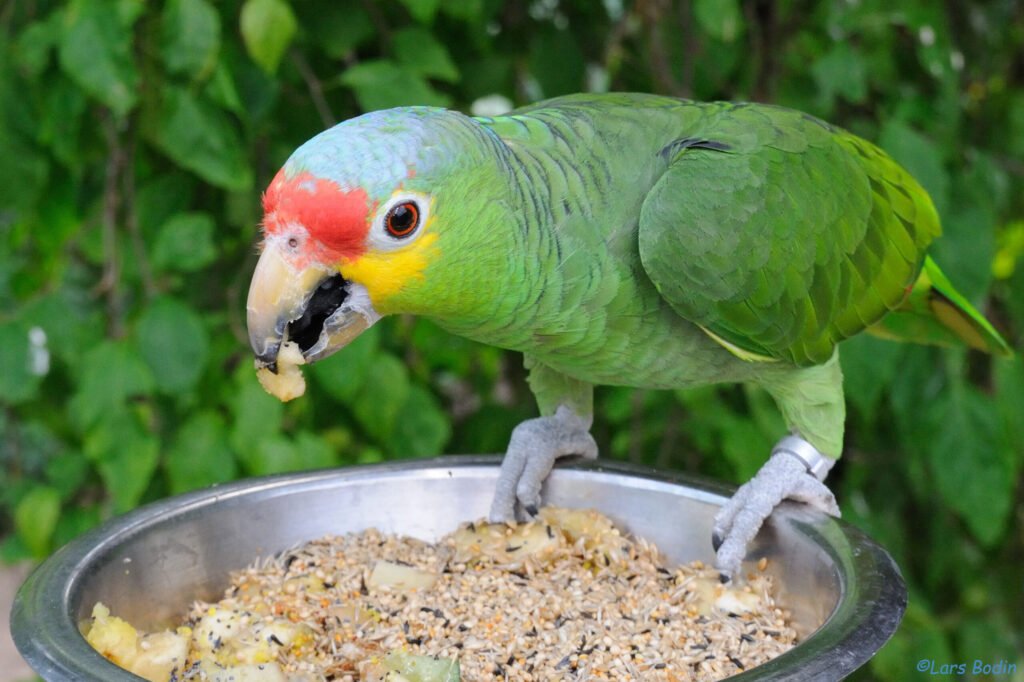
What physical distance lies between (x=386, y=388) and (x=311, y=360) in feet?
2.23

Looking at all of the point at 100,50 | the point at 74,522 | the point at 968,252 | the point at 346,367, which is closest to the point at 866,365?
the point at 968,252

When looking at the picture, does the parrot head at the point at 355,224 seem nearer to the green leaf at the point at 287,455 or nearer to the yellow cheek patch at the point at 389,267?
the yellow cheek patch at the point at 389,267

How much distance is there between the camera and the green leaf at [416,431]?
158 cm

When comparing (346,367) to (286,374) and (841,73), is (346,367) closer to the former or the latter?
(286,374)

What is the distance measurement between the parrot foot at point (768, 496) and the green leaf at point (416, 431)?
0.60 meters

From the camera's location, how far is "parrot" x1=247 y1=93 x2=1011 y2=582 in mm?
784

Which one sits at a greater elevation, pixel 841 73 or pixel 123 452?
pixel 841 73

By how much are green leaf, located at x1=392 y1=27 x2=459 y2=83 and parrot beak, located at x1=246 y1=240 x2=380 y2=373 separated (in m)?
0.72

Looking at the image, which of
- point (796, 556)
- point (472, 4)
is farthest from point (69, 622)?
point (472, 4)

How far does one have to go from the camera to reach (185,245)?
138cm

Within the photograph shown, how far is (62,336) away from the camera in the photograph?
58.6 inches

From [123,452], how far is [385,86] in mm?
625

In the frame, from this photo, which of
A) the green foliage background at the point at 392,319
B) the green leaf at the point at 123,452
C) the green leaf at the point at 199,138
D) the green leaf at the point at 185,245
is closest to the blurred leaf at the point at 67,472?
the green foliage background at the point at 392,319

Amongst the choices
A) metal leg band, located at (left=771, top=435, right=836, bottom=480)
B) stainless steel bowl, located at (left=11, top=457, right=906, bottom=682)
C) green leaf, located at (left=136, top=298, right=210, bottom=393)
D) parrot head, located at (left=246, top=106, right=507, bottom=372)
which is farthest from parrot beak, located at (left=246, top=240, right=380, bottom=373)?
green leaf, located at (left=136, top=298, right=210, bottom=393)
